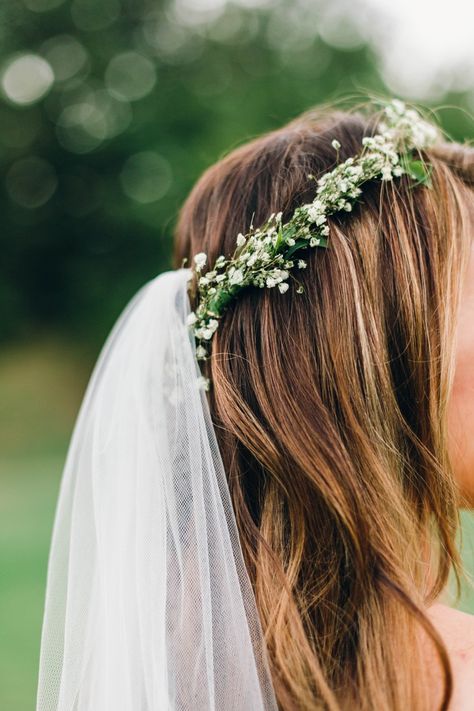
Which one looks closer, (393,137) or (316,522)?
(316,522)

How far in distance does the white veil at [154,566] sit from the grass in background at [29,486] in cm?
67

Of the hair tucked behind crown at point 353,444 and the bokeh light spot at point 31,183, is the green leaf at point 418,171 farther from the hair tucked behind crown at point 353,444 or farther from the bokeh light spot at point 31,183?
the bokeh light spot at point 31,183

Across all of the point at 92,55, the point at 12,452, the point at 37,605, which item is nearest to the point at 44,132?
the point at 92,55

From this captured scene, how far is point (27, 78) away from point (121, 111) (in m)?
2.57

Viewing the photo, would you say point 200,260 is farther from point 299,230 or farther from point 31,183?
point 31,183

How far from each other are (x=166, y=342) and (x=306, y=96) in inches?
699

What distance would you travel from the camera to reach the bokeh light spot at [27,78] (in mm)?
17922

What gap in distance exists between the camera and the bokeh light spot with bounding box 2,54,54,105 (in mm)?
17922

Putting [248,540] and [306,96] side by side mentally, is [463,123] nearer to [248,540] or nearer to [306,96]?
[306,96]

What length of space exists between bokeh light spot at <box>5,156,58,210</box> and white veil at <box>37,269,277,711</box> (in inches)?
679

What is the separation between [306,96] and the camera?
1828cm

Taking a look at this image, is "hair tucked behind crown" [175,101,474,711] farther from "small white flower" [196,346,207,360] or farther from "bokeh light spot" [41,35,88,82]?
"bokeh light spot" [41,35,88,82]

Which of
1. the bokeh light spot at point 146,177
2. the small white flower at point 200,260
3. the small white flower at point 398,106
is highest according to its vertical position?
the bokeh light spot at point 146,177

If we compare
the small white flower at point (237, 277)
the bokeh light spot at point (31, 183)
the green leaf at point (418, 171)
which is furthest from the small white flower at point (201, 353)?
the bokeh light spot at point (31, 183)
